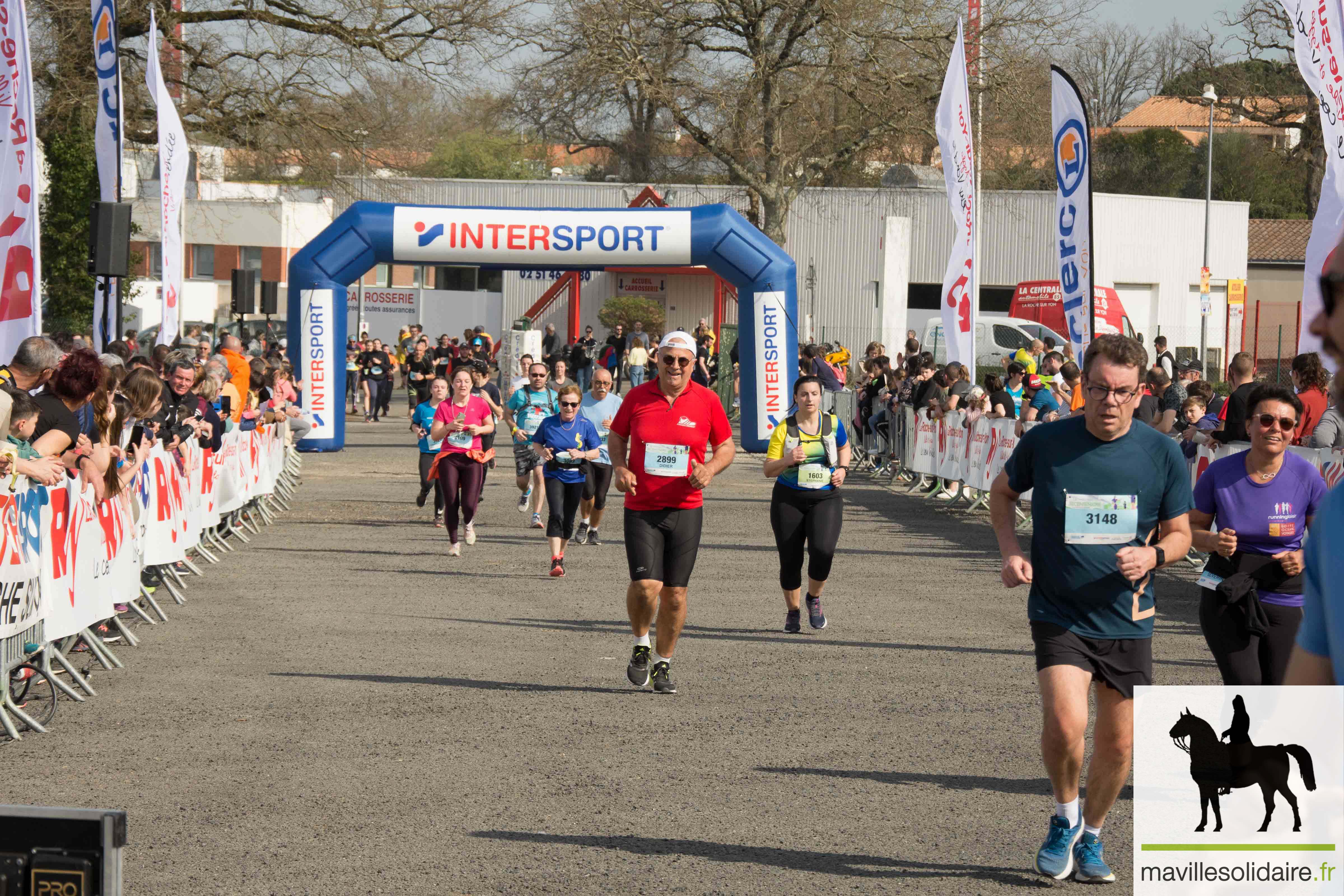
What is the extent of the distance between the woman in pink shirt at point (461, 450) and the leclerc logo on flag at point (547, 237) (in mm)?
9740

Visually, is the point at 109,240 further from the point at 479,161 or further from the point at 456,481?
the point at 479,161

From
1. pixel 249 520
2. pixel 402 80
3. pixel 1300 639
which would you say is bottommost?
pixel 249 520

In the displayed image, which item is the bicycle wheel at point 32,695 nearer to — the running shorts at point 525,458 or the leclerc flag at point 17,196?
the leclerc flag at point 17,196

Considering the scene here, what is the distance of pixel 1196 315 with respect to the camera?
2092 inches

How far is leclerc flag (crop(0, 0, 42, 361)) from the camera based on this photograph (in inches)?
438

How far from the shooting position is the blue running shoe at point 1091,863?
18.5ft

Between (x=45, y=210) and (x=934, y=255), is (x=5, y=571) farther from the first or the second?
(x=934, y=255)

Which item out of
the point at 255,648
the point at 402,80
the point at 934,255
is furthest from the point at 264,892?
the point at 934,255

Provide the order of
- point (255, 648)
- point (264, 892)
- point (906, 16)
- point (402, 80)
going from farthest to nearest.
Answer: point (906, 16)
point (402, 80)
point (255, 648)
point (264, 892)

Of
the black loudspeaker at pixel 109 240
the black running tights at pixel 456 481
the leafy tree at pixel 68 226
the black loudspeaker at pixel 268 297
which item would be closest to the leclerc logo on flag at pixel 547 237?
the black loudspeaker at pixel 268 297

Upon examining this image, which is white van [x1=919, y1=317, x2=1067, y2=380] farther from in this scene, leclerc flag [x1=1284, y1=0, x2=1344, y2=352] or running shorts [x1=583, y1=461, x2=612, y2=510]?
leclerc flag [x1=1284, y1=0, x2=1344, y2=352]

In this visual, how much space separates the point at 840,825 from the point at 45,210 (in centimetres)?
2932

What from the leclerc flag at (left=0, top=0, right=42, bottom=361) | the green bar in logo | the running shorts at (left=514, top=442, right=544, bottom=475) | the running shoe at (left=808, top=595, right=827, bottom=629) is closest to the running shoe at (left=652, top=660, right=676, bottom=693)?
the running shoe at (left=808, top=595, right=827, bottom=629)

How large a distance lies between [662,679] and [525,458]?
31.3 feet
